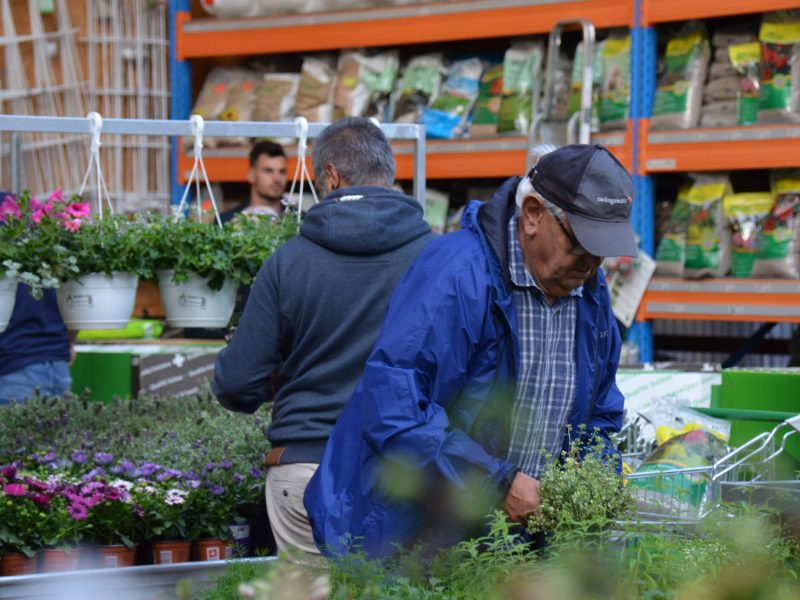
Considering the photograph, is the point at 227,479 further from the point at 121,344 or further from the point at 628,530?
the point at 121,344

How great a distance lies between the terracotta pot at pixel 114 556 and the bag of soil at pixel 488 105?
350 cm

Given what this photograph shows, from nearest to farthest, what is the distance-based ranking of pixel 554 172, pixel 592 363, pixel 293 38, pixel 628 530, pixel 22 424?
1. pixel 628 530
2. pixel 554 172
3. pixel 592 363
4. pixel 22 424
5. pixel 293 38

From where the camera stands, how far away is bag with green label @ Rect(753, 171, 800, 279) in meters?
5.56

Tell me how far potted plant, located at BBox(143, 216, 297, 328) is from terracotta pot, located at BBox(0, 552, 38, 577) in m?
0.80

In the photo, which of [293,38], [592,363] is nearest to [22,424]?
[592,363]

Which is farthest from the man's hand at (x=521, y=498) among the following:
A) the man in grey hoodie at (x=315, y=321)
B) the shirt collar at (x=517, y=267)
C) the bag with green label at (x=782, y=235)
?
the bag with green label at (x=782, y=235)

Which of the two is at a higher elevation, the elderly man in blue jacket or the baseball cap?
the baseball cap

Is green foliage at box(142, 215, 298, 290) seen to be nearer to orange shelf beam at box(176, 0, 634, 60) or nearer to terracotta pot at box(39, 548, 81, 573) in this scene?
terracotta pot at box(39, 548, 81, 573)

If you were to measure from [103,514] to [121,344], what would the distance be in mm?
2520

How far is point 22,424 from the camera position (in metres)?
4.18

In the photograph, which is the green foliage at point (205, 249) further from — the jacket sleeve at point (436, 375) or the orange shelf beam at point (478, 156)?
the orange shelf beam at point (478, 156)

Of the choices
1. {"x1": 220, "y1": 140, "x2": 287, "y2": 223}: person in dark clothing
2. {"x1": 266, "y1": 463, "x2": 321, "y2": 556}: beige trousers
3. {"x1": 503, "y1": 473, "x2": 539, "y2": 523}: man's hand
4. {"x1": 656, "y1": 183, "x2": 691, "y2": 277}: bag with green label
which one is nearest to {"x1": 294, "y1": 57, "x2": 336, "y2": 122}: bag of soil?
{"x1": 220, "y1": 140, "x2": 287, "y2": 223}: person in dark clothing

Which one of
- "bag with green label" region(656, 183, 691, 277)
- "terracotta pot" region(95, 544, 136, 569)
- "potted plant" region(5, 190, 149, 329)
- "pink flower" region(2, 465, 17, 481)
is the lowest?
"terracotta pot" region(95, 544, 136, 569)

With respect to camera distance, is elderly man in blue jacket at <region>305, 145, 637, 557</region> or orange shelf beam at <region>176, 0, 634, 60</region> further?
orange shelf beam at <region>176, 0, 634, 60</region>
